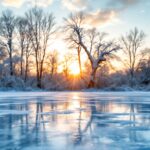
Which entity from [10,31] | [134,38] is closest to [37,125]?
[10,31]

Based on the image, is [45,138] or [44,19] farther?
[44,19]

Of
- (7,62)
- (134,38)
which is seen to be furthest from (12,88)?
(134,38)

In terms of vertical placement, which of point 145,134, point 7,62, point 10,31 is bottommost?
point 145,134

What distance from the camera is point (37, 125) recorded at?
643cm

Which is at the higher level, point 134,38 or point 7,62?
point 134,38

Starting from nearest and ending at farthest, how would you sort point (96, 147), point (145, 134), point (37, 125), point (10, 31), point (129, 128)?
1. point (96, 147)
2. point (145, 134)
3. point (129, 128)
4. point (37, 125)
5. point (10, 31)

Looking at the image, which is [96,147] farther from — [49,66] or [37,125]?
[49,66]

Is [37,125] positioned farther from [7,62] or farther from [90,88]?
[7,62]

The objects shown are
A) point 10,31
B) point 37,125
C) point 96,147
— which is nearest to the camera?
point 96,147

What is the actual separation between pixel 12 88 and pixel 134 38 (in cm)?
2454

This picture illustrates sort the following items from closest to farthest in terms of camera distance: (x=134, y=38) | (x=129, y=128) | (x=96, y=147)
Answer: (x=96, y=147) < (x=129, y=128) < (x=134, y=38)

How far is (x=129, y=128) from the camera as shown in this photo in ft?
19.8

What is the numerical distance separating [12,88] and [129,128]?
2739cm

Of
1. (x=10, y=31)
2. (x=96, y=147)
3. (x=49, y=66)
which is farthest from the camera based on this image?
(x=49, y=66)
